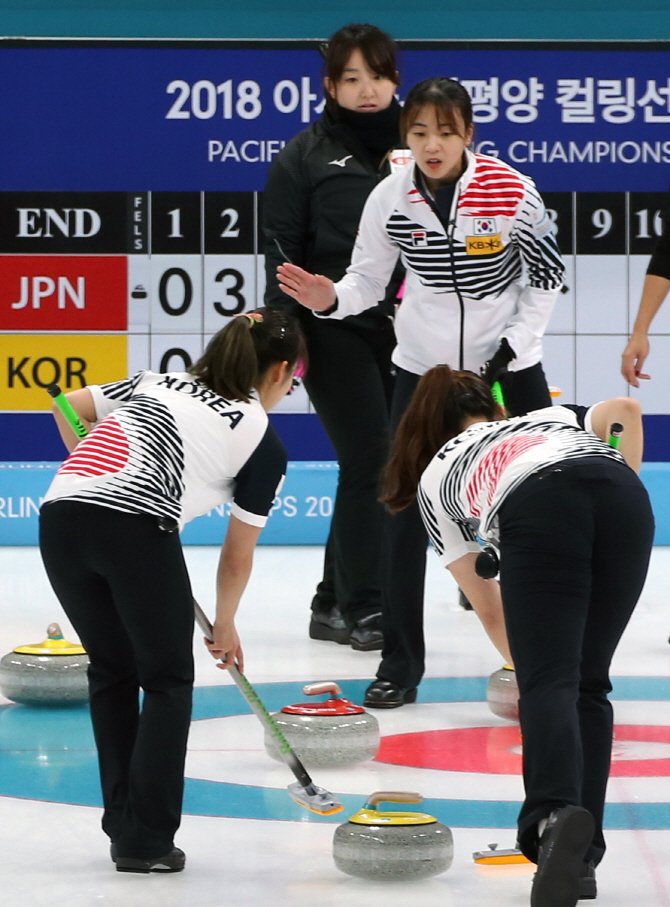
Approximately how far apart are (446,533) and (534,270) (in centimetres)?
106

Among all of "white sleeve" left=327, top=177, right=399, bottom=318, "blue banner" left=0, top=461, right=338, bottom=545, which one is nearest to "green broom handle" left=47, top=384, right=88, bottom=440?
"white sleeve" left=327, top=177, right=399, bottom=318

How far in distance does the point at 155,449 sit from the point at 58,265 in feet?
14.4

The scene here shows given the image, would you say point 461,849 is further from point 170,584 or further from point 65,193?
point 65,193

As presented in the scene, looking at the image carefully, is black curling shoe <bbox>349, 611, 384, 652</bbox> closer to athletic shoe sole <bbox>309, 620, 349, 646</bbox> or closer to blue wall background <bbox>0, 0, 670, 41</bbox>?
athletic shoe sole <bbox>309, 620, 349, 646</bbox>

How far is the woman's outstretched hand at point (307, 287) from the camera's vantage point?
3.08 metres

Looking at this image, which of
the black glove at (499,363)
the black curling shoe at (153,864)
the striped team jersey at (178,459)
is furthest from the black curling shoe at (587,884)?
the black glove at (499,363)

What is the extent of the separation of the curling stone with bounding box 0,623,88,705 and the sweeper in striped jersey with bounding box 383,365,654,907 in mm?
1221

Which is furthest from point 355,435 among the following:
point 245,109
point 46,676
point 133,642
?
point 245,109

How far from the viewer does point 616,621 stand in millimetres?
1902

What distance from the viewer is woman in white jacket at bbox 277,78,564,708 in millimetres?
3053

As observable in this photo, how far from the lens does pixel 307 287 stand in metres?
3.09

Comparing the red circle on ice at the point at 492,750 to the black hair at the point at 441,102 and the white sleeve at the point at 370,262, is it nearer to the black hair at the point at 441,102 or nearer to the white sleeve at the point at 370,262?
A: the white sleeve at the point at 370,262

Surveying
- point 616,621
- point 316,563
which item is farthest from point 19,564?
point 616,621

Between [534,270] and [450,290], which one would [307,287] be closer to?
[450,290]
